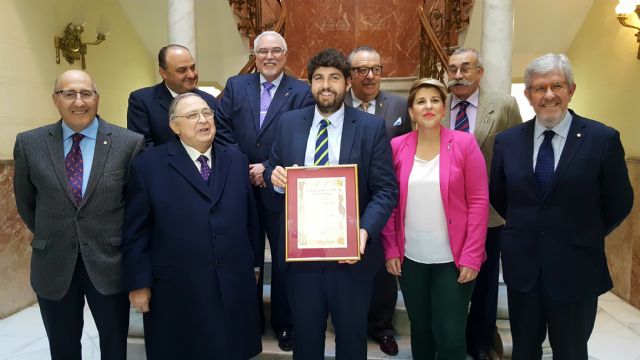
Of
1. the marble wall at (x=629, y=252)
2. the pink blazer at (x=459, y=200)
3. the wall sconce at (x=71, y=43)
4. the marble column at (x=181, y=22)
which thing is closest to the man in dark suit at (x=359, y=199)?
the pink blazer at (x=459, y=200)

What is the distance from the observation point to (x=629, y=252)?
4375 millimetres

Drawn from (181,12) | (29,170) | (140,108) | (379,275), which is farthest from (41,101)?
(379,275)

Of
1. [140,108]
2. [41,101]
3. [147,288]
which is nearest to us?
[147,288]

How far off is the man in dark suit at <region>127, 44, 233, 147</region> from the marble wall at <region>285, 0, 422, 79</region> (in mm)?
4122

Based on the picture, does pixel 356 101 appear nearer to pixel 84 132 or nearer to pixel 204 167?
pixel 204 167

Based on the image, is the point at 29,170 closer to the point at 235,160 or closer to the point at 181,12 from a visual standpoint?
the point at 235,160

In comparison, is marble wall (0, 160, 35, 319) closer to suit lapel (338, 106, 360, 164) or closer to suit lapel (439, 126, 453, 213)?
suit lapel (338, 106, 360, 164)

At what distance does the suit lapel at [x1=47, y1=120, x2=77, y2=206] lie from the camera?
2256 mm

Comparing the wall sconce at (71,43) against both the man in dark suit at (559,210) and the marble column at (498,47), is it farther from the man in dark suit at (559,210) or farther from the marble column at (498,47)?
the man in dark suit at (559,210)

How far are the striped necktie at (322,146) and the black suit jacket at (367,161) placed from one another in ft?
0.20

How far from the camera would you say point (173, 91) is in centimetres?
302

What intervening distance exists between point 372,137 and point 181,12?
2731mm

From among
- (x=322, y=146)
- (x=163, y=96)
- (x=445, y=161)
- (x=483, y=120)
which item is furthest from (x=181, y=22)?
(x=445, y=161)

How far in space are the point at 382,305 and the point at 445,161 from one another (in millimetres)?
1234
